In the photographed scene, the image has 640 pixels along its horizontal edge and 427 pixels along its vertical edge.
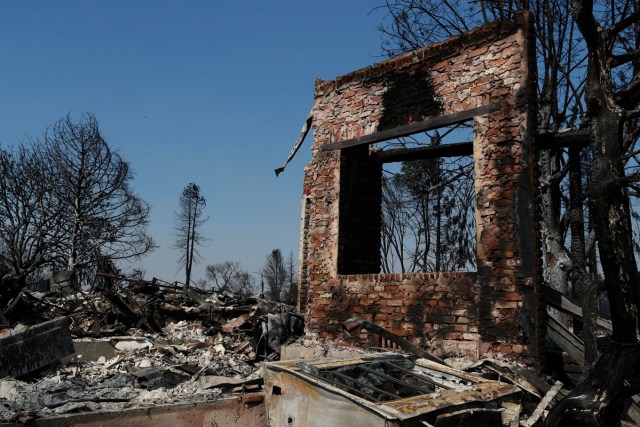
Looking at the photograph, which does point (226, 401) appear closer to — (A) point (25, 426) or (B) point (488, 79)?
(A) point (25, 426)

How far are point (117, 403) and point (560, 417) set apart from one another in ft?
13.5

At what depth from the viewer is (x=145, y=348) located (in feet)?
28.0

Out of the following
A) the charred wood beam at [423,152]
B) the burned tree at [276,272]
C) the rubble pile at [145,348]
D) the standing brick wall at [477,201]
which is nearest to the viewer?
the rubble pile at [145,348]

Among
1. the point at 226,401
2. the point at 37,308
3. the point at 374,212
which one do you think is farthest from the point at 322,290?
the point at 37,308

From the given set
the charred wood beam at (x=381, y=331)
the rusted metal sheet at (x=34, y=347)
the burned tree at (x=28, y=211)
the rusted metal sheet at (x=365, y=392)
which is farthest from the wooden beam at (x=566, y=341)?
the burned tree at (x=28, y=211)

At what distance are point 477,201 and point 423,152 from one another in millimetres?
2373

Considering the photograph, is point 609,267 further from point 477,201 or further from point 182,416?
point 182,416

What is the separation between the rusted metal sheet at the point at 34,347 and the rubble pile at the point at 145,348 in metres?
0.13

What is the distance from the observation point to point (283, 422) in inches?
176

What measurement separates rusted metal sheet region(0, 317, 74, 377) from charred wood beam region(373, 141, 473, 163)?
535 centimetres

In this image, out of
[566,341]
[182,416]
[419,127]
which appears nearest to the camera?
[182,416]

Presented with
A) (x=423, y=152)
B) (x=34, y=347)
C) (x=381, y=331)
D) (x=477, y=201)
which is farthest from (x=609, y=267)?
(x=34, y=347)

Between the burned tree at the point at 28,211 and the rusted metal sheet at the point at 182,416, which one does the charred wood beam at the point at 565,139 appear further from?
the burned tree at the point at 28,211

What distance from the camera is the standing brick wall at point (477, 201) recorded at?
5762mm
